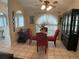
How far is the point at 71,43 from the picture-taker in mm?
4543

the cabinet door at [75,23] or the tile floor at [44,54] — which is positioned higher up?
the cabinet door at [75,23]

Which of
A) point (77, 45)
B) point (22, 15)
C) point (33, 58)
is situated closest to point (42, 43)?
point (33, 58)

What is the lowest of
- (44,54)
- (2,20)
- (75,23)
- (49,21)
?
(44,54)

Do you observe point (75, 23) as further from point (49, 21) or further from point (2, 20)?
point (2, 20)

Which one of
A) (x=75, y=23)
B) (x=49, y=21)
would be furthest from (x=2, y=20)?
(x=75, y=23)

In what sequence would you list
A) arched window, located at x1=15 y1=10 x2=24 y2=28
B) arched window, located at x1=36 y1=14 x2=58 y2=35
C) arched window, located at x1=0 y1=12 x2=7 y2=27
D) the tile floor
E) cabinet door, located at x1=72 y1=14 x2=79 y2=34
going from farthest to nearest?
arched window, located at x1=0 y1=12 x2=7 y2=27, arched window, located at x1=36 y1=14 x2=58 y2=35, arched window, located at x1=15 y1=10 x2=24 y2=28, cabinet door, located at x1=72 y1=14 x2=79 y2=34, the tile floor

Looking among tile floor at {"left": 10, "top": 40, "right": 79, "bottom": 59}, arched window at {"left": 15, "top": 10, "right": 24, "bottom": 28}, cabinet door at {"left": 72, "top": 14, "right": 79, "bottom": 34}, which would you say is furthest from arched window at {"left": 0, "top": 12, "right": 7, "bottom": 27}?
cabinet door at {"left": 72, "top": 14, "right": 79, "bottom": 34}

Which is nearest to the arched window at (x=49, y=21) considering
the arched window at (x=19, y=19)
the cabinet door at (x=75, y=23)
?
the arched window at (x=19, y=19)

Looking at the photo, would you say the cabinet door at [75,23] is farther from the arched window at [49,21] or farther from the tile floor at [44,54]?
the arched window at [49,21]

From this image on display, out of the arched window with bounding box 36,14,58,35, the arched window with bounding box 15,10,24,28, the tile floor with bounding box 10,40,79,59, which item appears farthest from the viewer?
the arched window with bounding box 36,14,58,35

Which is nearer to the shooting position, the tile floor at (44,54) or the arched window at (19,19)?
the tile floor at (44,54)

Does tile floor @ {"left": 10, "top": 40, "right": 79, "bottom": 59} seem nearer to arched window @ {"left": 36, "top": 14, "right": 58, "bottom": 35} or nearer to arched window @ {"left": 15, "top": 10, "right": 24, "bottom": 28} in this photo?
arched window @ {"left": 15, "top": 10, "right": 24, "bottom": 28}

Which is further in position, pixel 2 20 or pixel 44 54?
pixel 2 20

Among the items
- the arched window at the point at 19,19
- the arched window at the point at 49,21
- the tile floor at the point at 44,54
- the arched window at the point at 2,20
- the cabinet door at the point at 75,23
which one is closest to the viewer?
the tile floor at the point at 44,54
